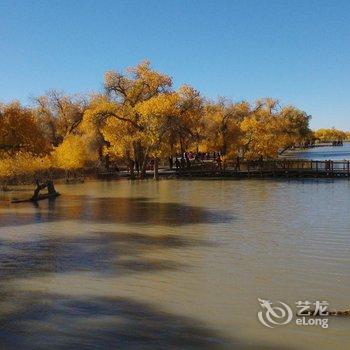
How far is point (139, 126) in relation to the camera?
185 feet

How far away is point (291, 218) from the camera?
26.4 meters

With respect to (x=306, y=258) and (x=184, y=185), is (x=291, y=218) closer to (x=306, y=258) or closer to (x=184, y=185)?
(x=306, y=258)

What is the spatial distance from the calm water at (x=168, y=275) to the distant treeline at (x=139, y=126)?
18.5m

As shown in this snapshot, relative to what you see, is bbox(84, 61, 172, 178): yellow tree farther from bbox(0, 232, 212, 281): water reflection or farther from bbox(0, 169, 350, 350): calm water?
bbox(0, 232, 212, 281): water reflection

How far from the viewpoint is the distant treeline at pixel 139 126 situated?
53094mm

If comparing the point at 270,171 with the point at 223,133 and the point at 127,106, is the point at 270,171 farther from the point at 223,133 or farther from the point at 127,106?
the point at 127,106

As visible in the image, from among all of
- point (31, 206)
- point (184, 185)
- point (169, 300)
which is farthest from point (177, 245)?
point (184, 185)

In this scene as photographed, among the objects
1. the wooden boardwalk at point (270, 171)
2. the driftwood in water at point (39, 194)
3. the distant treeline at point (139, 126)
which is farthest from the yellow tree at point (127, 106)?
the driftwood in water at point (39, 194)

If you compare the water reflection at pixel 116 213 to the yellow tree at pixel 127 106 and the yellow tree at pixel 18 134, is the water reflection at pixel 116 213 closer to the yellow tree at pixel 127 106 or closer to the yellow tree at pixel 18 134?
the yellow tree at pixel 18 134

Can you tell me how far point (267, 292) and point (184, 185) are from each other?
121 feet

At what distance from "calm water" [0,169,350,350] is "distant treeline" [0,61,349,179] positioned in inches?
726

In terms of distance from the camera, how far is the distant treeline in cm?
5309

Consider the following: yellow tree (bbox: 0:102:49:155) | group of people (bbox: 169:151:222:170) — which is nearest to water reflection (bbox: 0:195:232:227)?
yellow tree (bbox: 0:102:49:155)

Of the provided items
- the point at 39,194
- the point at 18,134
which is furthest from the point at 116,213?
the point at 39,194
